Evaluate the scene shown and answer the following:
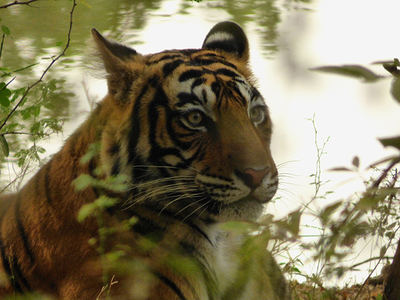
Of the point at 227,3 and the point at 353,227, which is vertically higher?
the point at 353,227

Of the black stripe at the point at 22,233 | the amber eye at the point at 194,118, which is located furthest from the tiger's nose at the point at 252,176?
the black stripe at the point at 22,233

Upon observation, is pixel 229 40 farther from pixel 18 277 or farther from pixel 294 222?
pixel 294 222

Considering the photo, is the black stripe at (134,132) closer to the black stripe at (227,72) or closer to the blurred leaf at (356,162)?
the black stripe at (227,72)

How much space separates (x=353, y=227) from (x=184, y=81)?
1.54 meters

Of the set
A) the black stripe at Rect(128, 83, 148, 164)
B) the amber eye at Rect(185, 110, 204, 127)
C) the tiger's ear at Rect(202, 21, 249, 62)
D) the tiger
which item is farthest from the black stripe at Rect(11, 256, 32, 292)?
the tiger's ear at Rect(202, 21, 249, 62)

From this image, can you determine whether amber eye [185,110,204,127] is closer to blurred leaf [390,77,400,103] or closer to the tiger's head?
the tiger's head

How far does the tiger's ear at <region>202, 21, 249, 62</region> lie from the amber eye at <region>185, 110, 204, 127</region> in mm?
613

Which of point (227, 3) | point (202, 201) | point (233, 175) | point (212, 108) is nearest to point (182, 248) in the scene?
point (202, 201)

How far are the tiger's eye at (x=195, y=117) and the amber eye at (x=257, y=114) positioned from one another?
9.8 inches

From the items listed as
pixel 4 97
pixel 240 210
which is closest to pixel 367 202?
pixel 240 210

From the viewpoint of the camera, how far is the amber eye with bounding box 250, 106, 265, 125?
266 cm

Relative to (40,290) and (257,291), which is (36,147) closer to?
(40,290)

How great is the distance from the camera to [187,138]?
2529mm

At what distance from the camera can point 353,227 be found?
1145 mm
